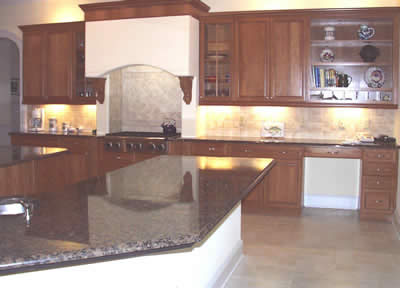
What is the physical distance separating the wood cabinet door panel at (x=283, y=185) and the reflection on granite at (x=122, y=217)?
2.92m

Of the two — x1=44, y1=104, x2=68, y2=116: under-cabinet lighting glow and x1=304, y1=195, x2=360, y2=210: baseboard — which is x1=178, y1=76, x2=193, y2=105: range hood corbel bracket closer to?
x1=304, y1=195, x2=360, y2=210: baseboard

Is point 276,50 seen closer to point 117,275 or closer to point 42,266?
point 117,275

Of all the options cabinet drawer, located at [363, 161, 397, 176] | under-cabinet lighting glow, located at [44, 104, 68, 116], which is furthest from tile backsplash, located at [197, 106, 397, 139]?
under-cabinet lighting glow, located at [44, 104, 68, 116]

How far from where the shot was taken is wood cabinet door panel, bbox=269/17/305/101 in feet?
21.5

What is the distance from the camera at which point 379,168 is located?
19.9 feet

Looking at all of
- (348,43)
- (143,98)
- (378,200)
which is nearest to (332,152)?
(378,200)

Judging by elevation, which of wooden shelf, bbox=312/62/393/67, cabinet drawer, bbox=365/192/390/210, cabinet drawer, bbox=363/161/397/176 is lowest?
cabinet drawer, bbox=365/192/390/210

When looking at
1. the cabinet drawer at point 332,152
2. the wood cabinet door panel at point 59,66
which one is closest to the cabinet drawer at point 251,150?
the cabinet drawer at point 332,152

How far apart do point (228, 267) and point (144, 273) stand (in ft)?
5.99

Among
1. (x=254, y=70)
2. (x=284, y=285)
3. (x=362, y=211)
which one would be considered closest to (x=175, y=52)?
(x=254, y=70)

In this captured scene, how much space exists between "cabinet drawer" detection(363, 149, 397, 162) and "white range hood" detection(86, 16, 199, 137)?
2.29 m

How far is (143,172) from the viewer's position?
3555 millimetres

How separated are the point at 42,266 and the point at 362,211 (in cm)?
516

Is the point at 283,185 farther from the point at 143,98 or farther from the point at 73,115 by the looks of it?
the point at 73,115
